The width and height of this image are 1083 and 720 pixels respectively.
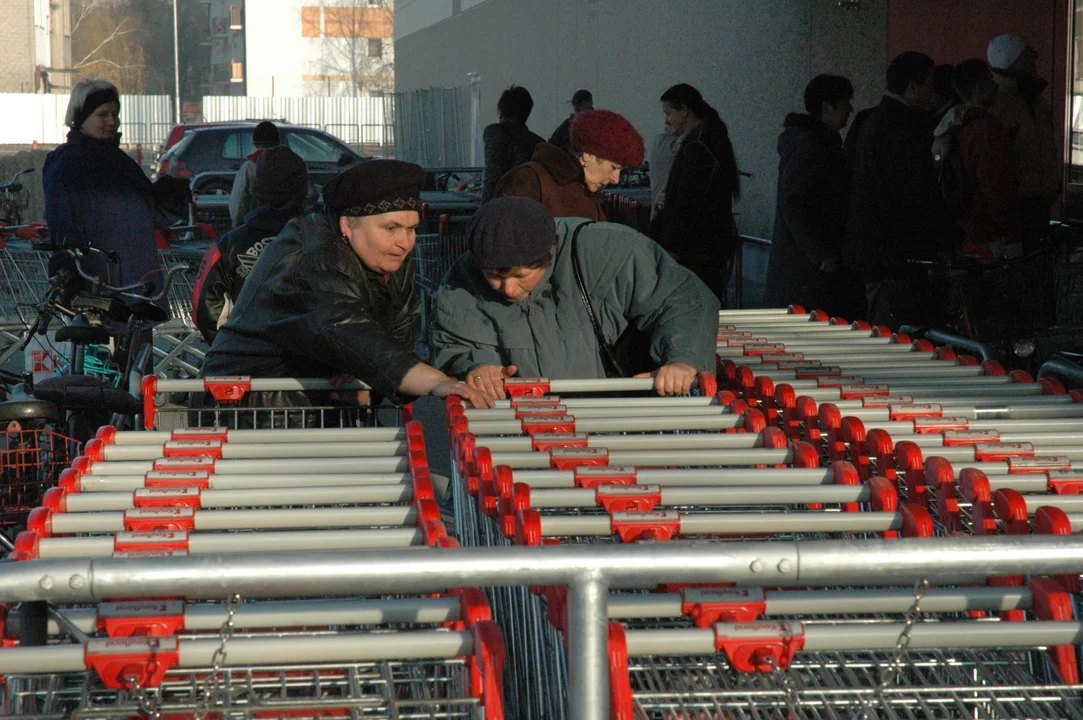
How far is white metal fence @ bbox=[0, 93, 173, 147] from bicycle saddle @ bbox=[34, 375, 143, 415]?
124 ft

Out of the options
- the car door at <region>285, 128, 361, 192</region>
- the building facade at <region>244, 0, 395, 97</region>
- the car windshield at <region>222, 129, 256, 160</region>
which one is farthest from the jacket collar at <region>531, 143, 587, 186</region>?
the building facade at <region>244, 0, 395, 97</region>

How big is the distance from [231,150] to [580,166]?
57.8ft

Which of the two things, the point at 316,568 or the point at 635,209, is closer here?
the point at 316,568

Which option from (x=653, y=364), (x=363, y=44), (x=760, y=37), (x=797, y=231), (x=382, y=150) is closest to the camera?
(x=653, y=364)

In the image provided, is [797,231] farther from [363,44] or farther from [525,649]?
[363,44]

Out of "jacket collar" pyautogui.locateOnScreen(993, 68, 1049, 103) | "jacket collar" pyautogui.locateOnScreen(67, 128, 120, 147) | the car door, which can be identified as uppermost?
the car door

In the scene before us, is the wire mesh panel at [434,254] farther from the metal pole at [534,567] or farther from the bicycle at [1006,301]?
the metal pole at [534,567]

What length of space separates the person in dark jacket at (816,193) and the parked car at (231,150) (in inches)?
547

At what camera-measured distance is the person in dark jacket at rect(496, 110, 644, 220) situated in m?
5.66

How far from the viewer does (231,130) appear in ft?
73.6

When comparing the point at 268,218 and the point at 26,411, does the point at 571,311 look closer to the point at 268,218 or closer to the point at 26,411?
the point at 26,411

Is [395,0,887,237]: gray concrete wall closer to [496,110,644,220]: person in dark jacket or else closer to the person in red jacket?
the person in red jacket

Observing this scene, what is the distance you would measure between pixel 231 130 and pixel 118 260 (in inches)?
626

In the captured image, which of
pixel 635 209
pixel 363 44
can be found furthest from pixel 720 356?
pixel 363 44
